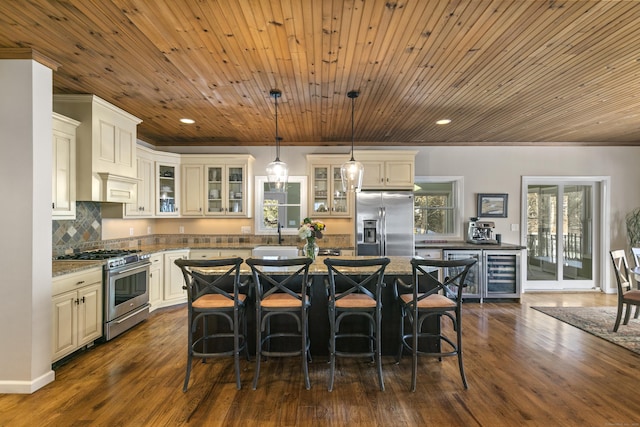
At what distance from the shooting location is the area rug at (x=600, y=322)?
3535 mm

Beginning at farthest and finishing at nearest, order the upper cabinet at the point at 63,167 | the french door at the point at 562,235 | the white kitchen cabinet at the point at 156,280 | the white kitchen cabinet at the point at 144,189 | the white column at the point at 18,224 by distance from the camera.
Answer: the french door at the point at 562,235, the white kitchen cabinet at the point at 144,189, the white kitchen cabinet at the point at 156,280, the upper cabinet at the point at 63,167, the white column at the point at 18,224

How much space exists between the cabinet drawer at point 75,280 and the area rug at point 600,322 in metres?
5.46

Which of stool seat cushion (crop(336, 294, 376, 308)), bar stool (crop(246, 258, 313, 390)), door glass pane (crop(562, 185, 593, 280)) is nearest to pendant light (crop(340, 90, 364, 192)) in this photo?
bar stool (crop(246, 258, 313, 390))

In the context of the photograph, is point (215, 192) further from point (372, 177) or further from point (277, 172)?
point (372, 177)

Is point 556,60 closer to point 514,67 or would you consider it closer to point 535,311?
point 514,67

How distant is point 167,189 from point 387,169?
3602 millimetres

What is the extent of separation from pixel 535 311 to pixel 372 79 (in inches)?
160

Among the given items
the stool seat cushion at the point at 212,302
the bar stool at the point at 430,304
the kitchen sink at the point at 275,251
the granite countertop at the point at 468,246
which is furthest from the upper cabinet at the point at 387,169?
the stool seat cushion at the point at 212,302

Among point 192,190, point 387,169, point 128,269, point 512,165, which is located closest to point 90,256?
point 128,269

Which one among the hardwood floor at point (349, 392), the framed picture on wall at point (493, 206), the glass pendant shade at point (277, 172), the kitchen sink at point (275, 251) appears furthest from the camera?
the framed picture on wall at point (493, 206)

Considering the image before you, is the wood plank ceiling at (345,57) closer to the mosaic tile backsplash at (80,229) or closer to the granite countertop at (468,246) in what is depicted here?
the mosaic tile backsplash at (80,229)

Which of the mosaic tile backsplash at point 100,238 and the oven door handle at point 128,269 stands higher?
the mosaic tile backsplash at point 100,238

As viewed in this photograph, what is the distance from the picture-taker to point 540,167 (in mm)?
5836

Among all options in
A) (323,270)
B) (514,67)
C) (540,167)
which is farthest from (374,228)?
(540,167)
